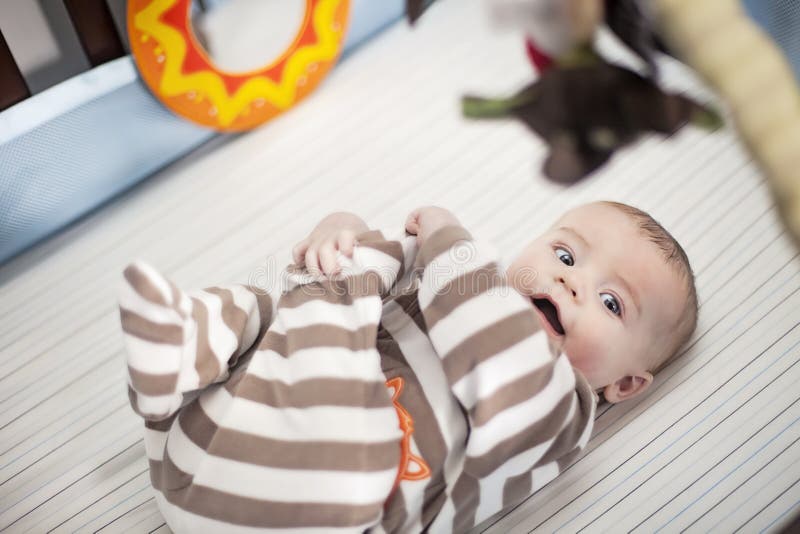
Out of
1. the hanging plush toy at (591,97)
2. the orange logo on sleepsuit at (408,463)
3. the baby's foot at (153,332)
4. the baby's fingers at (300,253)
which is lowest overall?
the orange logo on sleepsuit at (408,463)

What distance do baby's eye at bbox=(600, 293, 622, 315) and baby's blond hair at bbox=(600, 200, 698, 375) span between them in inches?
2.6

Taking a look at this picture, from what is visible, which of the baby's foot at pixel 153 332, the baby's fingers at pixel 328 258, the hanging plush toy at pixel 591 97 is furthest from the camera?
the baby's fingers at pixel 328 258

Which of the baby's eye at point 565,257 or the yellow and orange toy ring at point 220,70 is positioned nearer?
the baby's eye at point 565,257

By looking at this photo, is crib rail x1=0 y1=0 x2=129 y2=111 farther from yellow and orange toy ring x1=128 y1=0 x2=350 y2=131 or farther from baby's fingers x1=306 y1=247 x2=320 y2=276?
baby's fingers x1=306 y1=247 x2=320 y2=276

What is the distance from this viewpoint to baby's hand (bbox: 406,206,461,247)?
809 millimetres

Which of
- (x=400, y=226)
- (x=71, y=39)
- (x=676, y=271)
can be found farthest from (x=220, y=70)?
(x=676, y=271)

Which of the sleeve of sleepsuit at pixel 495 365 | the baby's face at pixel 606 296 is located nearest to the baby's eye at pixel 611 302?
the baby's face at pixel 606 296

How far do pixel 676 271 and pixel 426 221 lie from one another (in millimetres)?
259

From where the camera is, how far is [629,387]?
0.85 metres

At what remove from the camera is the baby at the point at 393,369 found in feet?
2.22

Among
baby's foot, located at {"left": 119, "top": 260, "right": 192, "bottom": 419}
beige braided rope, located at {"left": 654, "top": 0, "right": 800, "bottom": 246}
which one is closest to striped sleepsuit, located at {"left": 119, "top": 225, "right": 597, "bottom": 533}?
baby's foot, located at {"left": 119, "top": 260, "right": 192, "bottom": 419}

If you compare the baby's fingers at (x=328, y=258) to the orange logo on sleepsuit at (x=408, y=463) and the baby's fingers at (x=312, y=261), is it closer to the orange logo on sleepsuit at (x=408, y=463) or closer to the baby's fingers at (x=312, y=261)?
the baby's fingers at (x=312, y=261)

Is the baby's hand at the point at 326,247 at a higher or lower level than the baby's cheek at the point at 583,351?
higher

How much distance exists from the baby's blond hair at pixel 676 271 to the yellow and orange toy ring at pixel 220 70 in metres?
0.53
